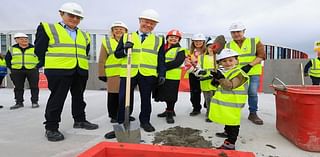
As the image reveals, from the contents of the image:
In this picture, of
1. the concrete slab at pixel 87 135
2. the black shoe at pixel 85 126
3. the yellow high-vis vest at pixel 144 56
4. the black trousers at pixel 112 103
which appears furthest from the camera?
the black trousers at pixel 112 103

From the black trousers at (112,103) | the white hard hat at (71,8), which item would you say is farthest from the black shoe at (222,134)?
the white hard hat at (71,8)

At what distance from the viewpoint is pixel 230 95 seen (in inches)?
104

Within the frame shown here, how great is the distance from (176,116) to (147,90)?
117 centimetres

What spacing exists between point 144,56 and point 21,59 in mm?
3188

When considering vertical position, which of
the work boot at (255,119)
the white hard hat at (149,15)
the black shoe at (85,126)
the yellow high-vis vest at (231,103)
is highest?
the white hard hat at (149,15)

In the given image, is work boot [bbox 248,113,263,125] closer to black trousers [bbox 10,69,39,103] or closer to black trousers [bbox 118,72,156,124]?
black trousers [bbox 118,72,156,124]

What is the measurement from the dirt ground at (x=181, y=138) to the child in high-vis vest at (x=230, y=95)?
0.98 feet

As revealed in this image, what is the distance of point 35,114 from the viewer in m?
4.46

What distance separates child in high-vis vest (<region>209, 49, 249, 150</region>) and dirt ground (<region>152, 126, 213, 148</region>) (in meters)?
0.30

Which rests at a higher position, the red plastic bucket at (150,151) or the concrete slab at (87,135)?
the red plastic bucket at (150,151)

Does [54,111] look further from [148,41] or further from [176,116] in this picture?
[176,116]

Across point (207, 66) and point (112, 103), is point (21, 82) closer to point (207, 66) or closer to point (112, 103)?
point (112, 103)

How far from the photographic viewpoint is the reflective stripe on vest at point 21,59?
16.8 ft

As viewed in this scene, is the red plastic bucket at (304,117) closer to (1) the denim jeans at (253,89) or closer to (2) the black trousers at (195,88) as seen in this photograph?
(1) the denim jeans at (253,89)
